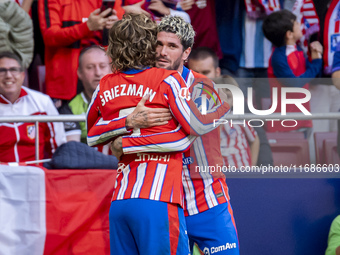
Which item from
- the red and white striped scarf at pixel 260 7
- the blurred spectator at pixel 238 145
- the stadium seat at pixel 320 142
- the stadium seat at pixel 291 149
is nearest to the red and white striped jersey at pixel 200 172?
the blurred spectator at pixel 238 145

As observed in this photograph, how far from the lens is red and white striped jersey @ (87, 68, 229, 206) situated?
2.99 meters

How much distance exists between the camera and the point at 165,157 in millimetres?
3064

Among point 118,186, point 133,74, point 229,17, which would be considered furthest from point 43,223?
point 229,17

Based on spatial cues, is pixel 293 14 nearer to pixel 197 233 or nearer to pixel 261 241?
pixel 261 241

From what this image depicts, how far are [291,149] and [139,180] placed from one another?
8.06 ft

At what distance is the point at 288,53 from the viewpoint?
5848mm

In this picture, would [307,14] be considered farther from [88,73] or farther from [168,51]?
[168,51]

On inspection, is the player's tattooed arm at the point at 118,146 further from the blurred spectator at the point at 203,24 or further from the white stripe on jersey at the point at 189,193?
the blurred spectator at the point at 203,24

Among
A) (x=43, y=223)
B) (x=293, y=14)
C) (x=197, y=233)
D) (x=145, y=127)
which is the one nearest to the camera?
(x=145, y=127)

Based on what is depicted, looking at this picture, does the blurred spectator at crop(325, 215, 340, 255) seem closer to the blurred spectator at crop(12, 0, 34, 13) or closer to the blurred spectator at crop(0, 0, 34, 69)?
the blurred spectator at crop(0, 0, 34, 69)

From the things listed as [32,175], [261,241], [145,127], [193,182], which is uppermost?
[145,127]

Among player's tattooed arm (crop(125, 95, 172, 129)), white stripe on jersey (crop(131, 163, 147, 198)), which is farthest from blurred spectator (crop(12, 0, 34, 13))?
white stripe on jersey (crop(131, 163, 147, 198))

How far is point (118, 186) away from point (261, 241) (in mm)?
1722

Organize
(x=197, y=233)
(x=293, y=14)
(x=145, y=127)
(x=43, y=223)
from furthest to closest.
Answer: (x=293, y=14) < (x=43, y=223) < (x=197, y=233) < (x=145, y=127)
